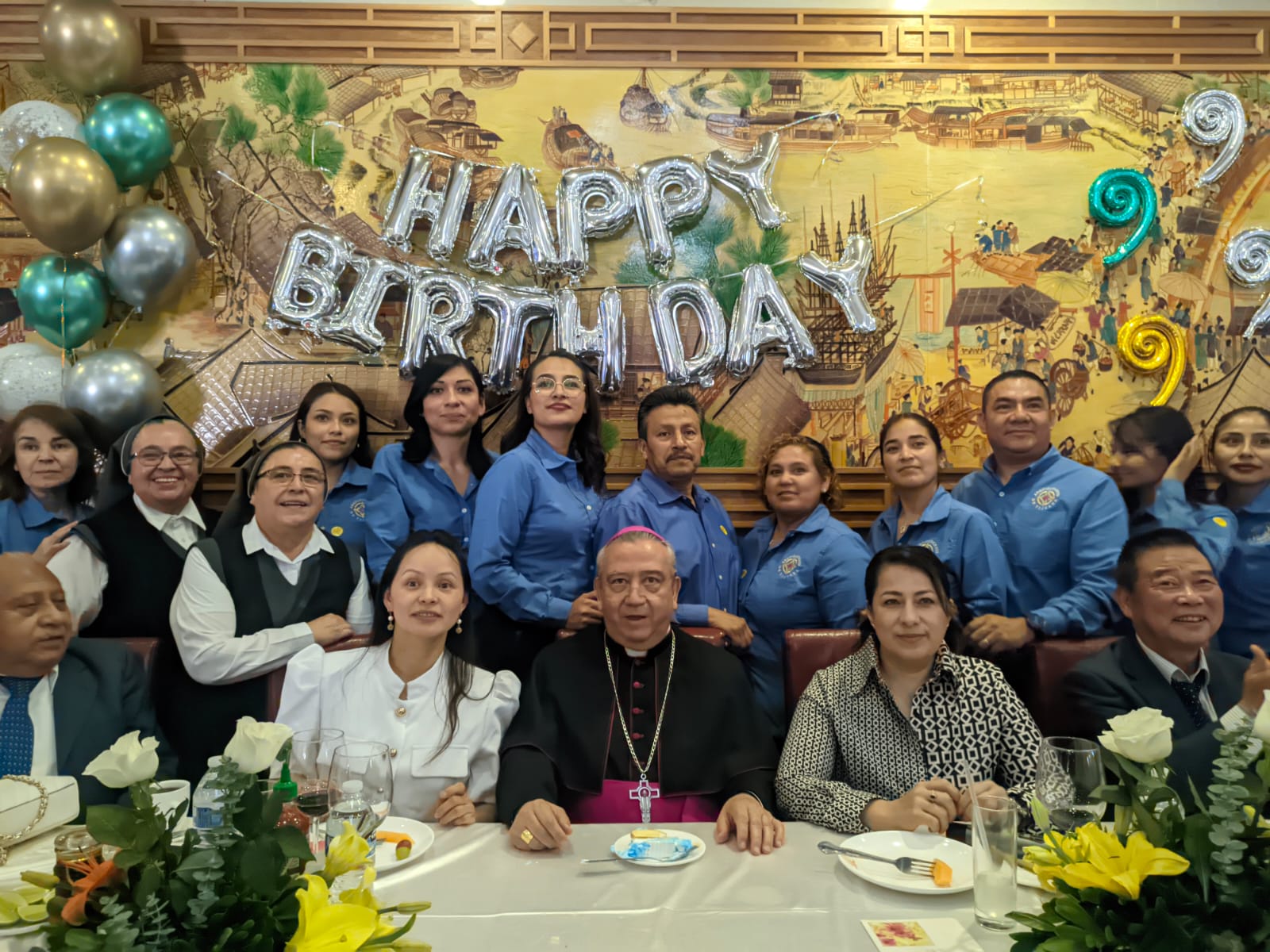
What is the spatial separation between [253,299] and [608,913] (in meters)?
3.71

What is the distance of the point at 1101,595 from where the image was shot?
328 cm

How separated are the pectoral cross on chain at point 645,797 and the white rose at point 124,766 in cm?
139

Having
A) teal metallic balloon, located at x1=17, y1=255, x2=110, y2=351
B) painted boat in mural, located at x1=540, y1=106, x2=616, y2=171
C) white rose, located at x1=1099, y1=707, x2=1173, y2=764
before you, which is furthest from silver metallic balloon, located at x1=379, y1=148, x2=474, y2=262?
white rose, located at x1=1099, y1=707, x2=1173, y2=764

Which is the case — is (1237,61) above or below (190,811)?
above

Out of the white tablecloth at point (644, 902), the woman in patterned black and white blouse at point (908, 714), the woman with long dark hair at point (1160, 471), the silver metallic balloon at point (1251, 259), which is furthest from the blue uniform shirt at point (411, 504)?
the silver metallic balloon at point (1251, 259)

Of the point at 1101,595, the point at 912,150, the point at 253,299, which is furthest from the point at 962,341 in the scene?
the point at 253,299

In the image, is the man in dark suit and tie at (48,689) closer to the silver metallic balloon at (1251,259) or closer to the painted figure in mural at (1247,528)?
the painted figure in mural at (1247,528)

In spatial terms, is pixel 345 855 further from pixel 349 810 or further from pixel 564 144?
pixel 564 144

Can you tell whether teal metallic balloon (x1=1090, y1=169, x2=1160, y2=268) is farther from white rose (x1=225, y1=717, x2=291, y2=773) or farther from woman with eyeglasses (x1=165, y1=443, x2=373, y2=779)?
white rose (x1=225, y1=717, x2=291, y2=773)

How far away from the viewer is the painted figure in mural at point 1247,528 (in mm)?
3451

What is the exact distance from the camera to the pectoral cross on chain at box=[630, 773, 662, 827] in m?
2.38

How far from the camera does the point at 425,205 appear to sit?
4402 mm

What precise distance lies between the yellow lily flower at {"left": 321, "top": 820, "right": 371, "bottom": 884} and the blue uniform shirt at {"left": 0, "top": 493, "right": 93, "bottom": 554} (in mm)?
2802

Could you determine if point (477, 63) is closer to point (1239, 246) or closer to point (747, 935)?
point (1239, 246)
